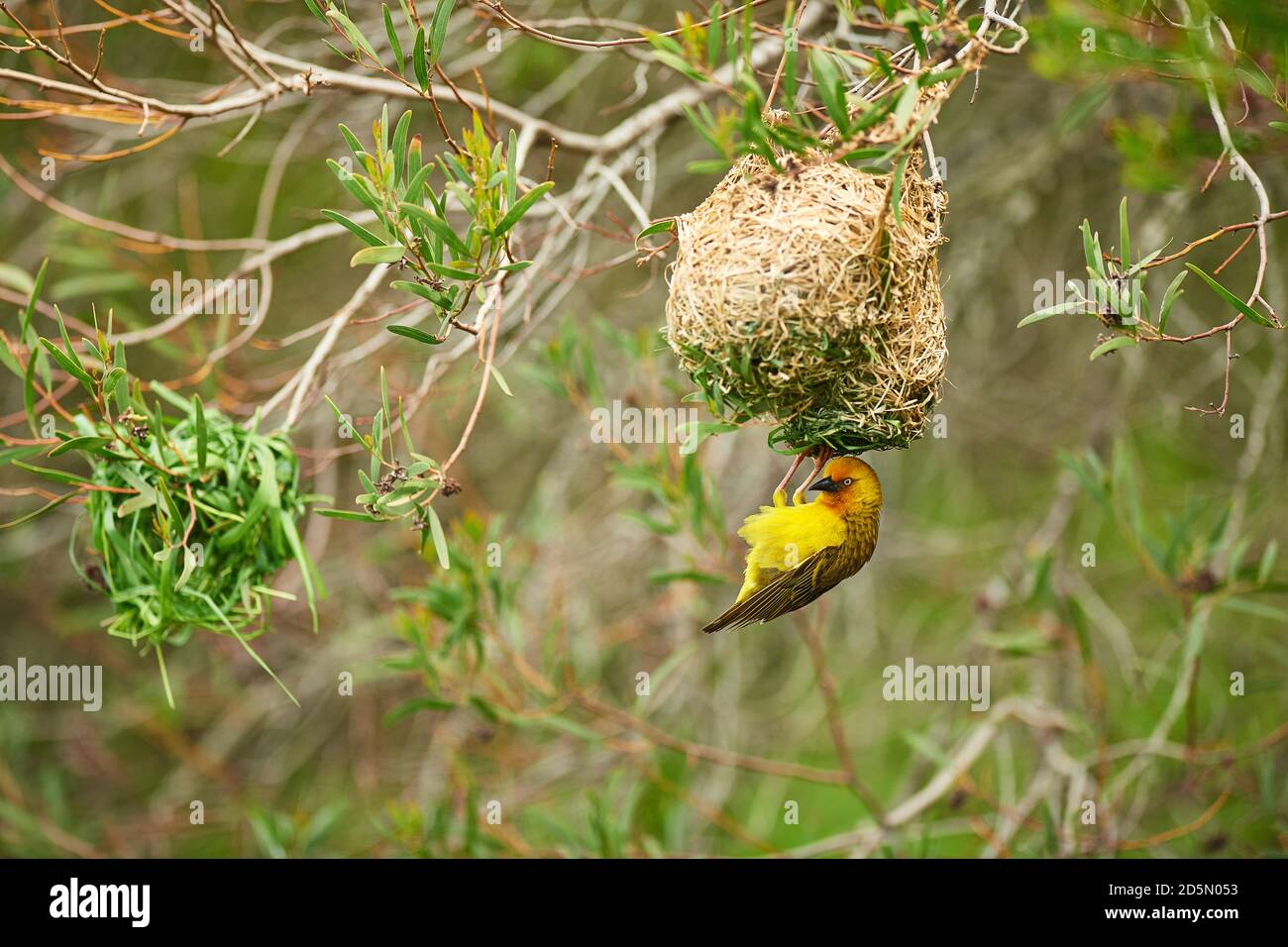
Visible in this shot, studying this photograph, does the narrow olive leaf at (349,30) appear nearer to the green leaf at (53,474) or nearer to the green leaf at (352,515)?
the green leaf at (352,515)

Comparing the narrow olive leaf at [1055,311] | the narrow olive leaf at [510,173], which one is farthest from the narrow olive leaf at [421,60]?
the narrow olive leaf at [1055,311]

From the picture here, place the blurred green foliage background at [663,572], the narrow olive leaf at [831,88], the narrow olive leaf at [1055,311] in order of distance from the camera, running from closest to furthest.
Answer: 1. the narrow olive leaf at [831,88]
2. the narrow olive leaf at [1055,311]
3. the blurred green foliage background at [663,572]

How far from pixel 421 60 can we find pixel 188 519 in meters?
1.05

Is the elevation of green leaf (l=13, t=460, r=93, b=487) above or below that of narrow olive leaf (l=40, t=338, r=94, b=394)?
below

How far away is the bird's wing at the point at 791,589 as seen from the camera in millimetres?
2377

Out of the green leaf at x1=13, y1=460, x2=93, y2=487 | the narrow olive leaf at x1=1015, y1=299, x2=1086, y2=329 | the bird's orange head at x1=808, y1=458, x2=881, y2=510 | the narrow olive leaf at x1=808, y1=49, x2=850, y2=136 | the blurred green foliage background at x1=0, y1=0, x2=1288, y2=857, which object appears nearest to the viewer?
the narrow olive leaf at x1=808, y1=49, x2=850, y2=136

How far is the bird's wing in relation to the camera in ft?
7.80

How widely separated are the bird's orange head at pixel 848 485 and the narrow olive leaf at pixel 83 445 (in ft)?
4.72

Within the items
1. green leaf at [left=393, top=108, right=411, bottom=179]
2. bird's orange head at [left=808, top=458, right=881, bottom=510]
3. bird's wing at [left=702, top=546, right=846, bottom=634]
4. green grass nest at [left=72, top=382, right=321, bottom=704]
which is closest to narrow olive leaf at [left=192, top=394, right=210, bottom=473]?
green grass nest at [left=72, top=382, right=321, bottom=704]

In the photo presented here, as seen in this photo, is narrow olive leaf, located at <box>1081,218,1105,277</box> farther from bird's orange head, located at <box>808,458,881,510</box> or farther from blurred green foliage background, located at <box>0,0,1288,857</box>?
blurred green foliage background, located at <box>0,0,1288,857</box>

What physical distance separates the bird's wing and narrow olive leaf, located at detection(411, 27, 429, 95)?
48.4 inches

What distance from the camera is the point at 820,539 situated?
7.79 ft

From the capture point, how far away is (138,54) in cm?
461

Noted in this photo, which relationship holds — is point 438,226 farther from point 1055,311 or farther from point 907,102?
point 1055,311
